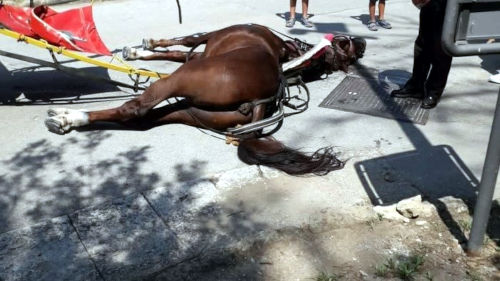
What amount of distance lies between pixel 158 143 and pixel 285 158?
3.48 feet

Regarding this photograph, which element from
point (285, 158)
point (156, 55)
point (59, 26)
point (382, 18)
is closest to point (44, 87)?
point (59, 26)

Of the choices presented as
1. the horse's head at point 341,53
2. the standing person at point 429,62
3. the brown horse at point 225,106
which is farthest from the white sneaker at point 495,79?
the brown horse at point 225,106

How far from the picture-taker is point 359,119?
4809 mm

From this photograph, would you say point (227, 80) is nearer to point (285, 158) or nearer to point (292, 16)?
point (285, 158)

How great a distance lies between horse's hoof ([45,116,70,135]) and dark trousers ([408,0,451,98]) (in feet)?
10.6

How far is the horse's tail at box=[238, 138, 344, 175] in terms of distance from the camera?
3820 millimetres

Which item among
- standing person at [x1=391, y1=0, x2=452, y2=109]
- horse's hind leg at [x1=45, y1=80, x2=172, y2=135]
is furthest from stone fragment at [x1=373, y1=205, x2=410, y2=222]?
standing person at [x1=391, y1=0, x2=452, y2=109]

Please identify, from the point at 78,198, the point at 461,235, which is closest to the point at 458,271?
the point at 461,235

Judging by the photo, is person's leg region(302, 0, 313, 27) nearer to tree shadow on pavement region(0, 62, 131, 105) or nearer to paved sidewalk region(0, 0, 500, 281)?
paved sidewalk region(0, 0, 500, 281)

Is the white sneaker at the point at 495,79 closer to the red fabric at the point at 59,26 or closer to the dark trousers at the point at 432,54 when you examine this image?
the dark trousers at the point at 432,54

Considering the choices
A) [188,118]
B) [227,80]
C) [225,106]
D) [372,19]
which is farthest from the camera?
[372,19]

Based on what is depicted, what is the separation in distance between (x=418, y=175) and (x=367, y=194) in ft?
1.58

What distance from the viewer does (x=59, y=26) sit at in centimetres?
511

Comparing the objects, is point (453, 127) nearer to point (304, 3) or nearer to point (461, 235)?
point (461, 235)
